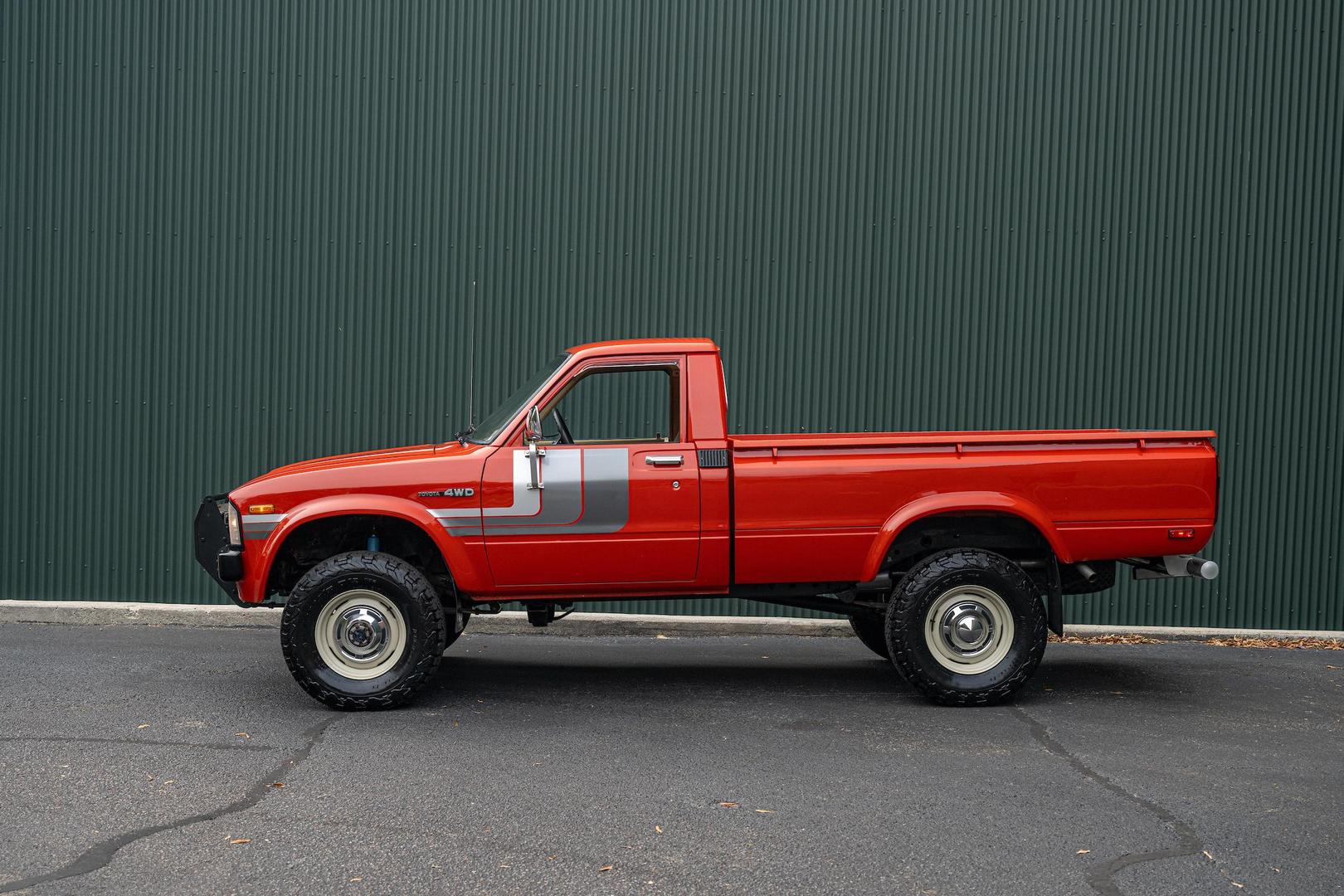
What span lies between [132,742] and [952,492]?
14.7ft

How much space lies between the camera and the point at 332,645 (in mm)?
6867

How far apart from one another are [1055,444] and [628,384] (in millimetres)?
2533

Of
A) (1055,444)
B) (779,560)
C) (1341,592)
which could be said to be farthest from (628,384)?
(1341,592)

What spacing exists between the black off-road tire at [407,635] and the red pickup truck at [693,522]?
0.01 m

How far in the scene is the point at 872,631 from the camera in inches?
327

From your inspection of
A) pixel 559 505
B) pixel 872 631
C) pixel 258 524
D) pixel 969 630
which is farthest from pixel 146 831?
pixel 872 631

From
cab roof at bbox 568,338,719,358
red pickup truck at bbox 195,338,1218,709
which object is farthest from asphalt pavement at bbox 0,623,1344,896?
cab roof at bbox 568,338,719,358

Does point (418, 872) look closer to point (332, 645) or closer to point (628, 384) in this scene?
point (332, 645)

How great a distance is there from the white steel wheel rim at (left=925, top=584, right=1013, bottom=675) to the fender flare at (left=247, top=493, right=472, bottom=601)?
267 centimetres

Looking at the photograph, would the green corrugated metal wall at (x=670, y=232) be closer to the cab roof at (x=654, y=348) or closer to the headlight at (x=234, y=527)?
the cab roof at (x=654, y=348)

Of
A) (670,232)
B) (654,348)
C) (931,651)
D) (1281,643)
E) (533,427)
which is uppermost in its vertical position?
(670,232)

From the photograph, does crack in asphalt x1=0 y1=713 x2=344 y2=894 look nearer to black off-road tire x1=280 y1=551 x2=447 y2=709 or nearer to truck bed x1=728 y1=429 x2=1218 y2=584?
black off-road tire x1=280 y1=551 x2=447 y2=709

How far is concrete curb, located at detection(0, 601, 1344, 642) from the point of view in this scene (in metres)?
9.66

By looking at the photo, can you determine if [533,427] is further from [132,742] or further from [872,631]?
[872,631]
